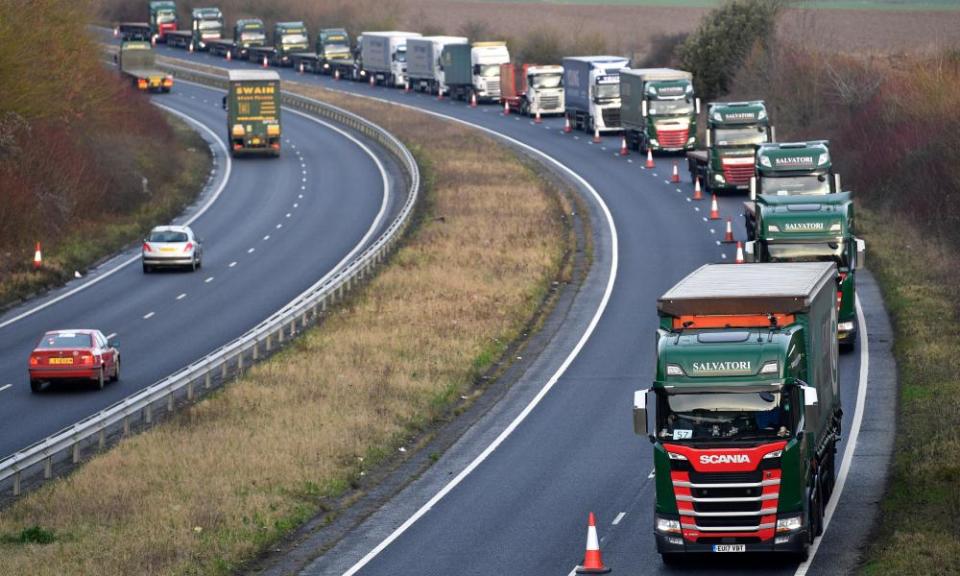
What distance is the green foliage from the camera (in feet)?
323

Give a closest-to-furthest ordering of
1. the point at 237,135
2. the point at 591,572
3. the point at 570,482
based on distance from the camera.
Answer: the point at 591,572 → the point at 570,482 → the point at 237,135

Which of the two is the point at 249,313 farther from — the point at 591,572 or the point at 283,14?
the point at 283,14

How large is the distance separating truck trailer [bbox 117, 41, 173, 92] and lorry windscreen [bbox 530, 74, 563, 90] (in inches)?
1285

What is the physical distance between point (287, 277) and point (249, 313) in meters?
7.12

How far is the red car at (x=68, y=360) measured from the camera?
127 feet

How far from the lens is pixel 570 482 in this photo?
2939 cm

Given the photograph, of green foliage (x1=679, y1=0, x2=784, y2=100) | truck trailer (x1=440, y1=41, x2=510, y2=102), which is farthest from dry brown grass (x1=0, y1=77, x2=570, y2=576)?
truck trailer (x1=440, y1=41, x2=510, y2=102)

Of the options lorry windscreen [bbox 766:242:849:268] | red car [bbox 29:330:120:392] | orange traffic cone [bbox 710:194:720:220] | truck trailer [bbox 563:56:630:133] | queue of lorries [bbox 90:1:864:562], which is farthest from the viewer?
truck trailer [bbox 563:56:630:133]

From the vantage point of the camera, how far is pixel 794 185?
49062 mm

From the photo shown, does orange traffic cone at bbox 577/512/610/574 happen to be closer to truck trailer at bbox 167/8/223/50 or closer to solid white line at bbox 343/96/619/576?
solid white line at bbox 343/96/619/576

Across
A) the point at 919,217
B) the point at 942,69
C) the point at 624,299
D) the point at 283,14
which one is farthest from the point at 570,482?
the point at 283,14

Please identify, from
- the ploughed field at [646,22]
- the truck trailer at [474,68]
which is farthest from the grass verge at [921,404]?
the truck trailer at [474,68]

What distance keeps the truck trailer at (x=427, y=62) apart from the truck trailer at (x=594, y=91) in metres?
18.1

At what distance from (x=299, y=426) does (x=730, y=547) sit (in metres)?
13.1
